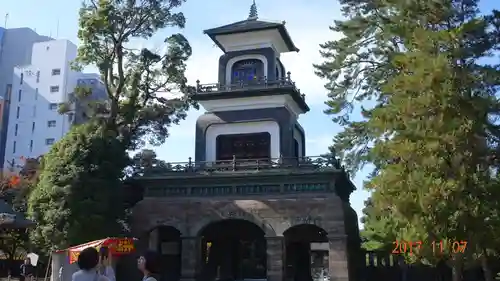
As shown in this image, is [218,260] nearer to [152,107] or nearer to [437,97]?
[152,107]

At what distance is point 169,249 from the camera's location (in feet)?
71.8

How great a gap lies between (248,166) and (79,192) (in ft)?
21.2

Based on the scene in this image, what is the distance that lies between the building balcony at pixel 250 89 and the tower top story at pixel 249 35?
6.43ft

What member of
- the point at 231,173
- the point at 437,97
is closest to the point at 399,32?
the point at 437,97

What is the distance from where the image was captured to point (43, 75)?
51375mm

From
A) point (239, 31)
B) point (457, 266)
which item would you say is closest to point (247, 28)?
point (239, 31)

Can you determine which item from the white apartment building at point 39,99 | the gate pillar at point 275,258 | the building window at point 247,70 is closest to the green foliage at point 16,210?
the building window at point 247,70

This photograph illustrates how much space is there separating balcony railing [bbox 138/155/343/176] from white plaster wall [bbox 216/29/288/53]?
5.92 metres

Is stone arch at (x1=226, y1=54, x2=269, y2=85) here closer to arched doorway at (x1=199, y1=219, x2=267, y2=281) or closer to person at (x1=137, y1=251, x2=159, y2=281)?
arched doorway at (x1=199, y1=219, x2=267, y2=281)

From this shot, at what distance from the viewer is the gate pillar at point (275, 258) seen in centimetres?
1872

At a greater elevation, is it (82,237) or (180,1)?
(180,1)

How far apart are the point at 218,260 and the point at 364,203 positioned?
8876 mm
